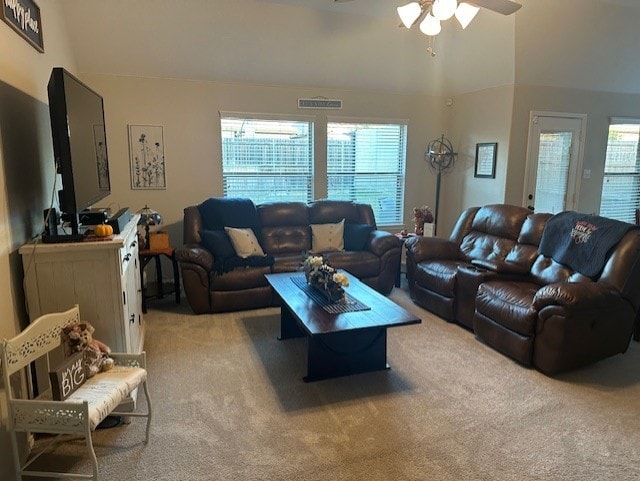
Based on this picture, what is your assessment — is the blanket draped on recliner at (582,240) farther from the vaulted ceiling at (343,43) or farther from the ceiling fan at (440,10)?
the vaulted ceiling at (343,43)

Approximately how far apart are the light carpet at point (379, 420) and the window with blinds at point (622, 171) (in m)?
3.53

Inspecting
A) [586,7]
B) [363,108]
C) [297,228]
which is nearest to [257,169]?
[297,228]

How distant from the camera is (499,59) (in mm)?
4977

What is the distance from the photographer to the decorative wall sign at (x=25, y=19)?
2.28 meters

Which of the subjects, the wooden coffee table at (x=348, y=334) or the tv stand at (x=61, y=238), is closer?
the tv stand at (x=61, y=238)

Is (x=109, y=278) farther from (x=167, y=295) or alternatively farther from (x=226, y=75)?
(x=226, y=75)

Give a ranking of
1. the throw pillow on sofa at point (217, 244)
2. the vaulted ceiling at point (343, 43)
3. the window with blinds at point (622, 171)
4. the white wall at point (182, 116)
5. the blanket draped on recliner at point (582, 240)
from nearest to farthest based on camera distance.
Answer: the blanket draped on recliner at point (582, 240), the vaulted ceiling at point (343, 43), the throw pillow on sofa at point (217, 244), the white wall at point (182, 116), the window with blinds at point (622, 171)

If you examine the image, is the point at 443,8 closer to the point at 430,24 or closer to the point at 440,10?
the point at 440,10

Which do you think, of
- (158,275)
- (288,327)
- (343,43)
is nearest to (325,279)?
(288,327)

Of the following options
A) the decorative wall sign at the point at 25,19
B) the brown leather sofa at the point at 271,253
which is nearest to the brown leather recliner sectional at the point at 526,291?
the brown leather sofa at the point at 271,253

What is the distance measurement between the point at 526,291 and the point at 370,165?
314 cm

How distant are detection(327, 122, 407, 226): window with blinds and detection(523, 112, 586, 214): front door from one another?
165 cm

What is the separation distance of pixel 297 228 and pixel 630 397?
3.44m

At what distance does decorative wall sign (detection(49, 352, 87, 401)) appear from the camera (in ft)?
6.50
